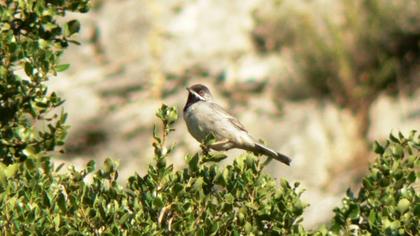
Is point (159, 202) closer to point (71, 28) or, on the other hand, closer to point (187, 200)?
point (187, 200)

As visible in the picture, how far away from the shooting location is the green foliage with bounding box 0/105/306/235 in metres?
5.82

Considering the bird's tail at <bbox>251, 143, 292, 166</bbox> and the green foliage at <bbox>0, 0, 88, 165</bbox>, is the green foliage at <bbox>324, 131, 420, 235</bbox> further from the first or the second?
the bird's tail at <bbox>251, 143, 292, 166</bbox>

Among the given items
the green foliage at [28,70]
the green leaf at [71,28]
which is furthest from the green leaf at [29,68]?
the green leaf at [71,28]

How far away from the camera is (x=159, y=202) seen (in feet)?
19.6

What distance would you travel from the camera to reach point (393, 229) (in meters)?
6.00

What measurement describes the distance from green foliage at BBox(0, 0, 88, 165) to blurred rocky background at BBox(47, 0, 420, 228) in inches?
349

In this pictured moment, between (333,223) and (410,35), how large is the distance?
12.2 m

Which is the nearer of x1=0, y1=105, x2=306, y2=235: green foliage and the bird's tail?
x1=0, y1=105, x2=306, y2=235: green foliage

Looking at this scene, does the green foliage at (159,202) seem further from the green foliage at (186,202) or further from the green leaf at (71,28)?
the green leaf at (71,28)

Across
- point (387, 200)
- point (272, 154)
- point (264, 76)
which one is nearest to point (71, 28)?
point (272, 154)

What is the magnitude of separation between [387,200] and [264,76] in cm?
1302

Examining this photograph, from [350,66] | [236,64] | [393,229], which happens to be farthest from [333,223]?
[236,64]

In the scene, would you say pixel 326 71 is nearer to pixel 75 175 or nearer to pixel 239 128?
pixel 239 128

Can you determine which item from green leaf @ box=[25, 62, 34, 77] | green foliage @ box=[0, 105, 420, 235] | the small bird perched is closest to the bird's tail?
the small bird perched
